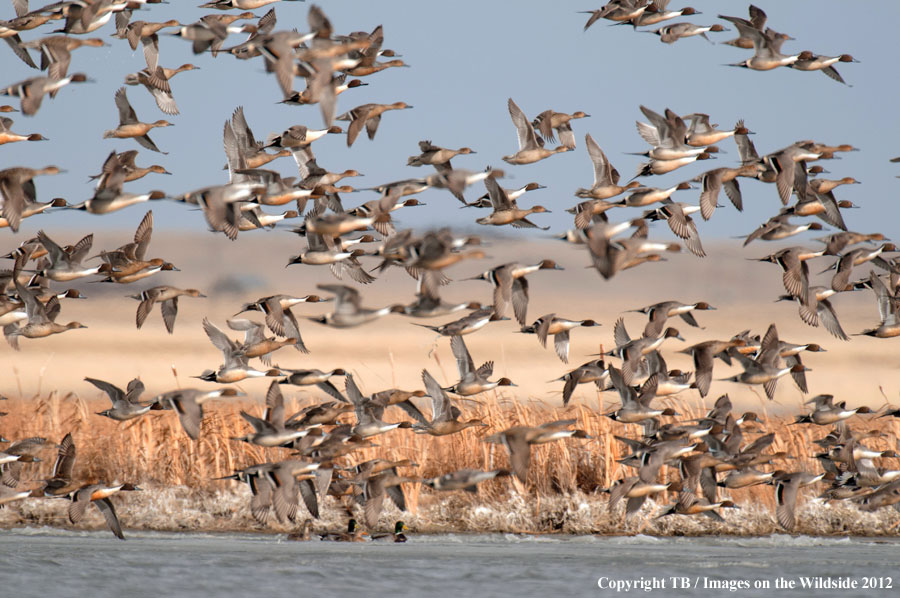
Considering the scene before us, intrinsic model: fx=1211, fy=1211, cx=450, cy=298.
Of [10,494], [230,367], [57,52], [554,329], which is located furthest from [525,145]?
[10,494]

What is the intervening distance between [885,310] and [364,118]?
7.33m

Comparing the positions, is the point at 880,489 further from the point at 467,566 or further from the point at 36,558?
the point at 36,558

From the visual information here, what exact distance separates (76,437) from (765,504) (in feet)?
35.4

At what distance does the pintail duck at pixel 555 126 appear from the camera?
16422mm

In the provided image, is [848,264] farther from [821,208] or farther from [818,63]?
[818,63]

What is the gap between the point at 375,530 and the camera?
1741 cm

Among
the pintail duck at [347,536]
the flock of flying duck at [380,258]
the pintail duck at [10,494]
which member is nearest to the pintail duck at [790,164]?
the flock of flying duck at [380,258]

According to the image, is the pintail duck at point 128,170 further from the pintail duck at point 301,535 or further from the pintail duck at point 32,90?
the pintail duck at point 301,535

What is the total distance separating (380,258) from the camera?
1463 cm

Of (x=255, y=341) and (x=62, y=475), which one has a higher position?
(x=255, y=341)

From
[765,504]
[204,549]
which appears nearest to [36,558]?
[204,549]

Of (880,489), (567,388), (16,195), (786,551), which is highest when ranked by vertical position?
(16,195)

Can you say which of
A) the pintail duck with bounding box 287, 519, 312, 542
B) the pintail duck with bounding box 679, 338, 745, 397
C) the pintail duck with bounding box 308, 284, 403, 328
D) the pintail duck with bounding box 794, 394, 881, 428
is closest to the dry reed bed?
the pintail duck with bounding box 287, 519, 312, 542

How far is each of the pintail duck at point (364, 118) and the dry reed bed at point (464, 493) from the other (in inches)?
179
